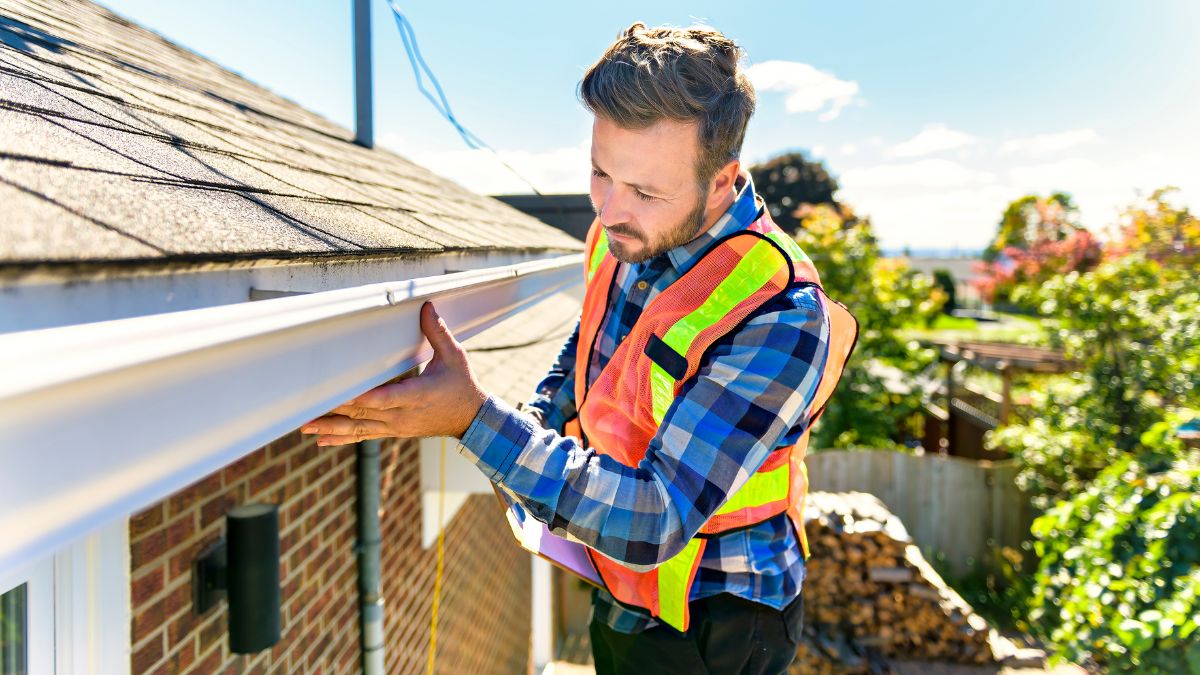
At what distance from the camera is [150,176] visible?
101 cm

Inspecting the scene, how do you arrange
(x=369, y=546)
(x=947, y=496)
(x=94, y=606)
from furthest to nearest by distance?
(x=947, y=496) → (x=369, y=546) → (x=94, y=606)

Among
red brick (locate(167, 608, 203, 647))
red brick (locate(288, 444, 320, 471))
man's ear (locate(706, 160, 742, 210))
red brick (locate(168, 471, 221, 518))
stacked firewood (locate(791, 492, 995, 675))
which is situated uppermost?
man's ear (locate(706, 160, 742, 210))

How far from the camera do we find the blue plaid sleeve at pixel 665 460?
1.17 metres

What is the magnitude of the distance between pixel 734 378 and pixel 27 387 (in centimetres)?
98

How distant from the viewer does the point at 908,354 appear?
394 inches

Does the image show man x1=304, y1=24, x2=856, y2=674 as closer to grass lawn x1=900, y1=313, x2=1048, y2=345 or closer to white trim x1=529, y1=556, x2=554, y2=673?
white trim x1=529, y1=556, x2=554, y2=673

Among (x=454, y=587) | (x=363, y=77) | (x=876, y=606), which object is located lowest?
(x=876, y=606)

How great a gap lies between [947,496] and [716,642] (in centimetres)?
837

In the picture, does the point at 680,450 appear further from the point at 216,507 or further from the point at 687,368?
the point at 216,507

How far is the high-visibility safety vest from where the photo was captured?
133 cm

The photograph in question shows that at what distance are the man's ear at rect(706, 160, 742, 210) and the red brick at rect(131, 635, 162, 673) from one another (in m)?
1.83

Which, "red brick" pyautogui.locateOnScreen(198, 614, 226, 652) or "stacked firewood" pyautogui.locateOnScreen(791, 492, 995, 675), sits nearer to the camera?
"red brick" pyautogui.locateOnScreen(198, 614, 226, 652)

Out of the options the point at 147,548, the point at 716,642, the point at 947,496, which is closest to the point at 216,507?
the point at 147,548

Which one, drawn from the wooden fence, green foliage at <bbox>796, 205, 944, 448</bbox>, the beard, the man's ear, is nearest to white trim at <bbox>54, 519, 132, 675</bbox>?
the beard
